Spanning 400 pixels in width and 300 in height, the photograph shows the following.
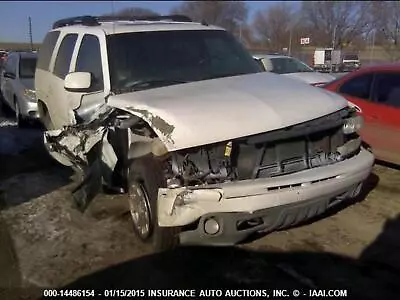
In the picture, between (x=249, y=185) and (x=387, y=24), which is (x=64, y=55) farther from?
(x=387, y=24)

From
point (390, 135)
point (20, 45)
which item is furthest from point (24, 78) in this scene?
point (390, 135)

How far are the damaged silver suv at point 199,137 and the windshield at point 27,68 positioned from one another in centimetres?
639

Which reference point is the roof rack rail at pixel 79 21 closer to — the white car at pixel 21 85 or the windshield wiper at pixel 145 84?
the windshield wiper at pixel 145 84

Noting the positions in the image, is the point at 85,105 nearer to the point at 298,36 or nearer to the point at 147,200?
the point at 147,200

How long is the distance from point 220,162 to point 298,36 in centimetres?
1361

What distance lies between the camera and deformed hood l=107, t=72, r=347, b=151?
393 centimetres

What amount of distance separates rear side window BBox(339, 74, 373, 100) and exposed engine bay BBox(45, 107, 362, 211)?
233 cm

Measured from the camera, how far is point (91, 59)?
5.71 m

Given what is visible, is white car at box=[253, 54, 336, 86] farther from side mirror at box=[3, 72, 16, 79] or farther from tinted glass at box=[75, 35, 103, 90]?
tinted glass at box=[75, 35, 103, 90]

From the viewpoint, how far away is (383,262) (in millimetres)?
4188

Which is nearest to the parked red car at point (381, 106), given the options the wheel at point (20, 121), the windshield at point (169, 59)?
the windshield at point (169, 59)

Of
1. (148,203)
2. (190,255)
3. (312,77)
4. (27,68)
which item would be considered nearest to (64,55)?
(148,203)

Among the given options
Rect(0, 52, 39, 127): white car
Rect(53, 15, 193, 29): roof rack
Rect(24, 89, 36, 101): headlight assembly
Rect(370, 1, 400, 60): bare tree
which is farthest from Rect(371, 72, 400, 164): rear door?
Rect(24, 89, 36, 101): headlight assembly

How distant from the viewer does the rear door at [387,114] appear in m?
6.43
